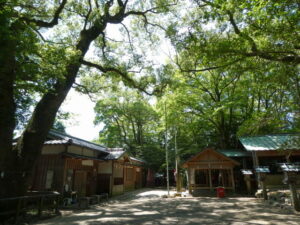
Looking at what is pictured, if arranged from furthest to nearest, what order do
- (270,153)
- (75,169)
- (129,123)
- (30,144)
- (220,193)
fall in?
(129,123)
(220,193)
(270,153)
(75,169)
(30,144)

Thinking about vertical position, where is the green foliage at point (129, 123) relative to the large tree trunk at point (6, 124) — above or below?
above

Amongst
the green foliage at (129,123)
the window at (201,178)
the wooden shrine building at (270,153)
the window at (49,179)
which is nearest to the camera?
the window at (49,179)

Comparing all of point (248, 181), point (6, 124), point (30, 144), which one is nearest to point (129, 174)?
point (248, 181)

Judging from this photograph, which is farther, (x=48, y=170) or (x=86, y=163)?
(x=86, y=163)

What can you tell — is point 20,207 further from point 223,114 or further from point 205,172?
point 223,114

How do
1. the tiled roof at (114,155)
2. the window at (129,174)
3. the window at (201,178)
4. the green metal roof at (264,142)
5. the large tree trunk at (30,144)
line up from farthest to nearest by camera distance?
1. the window at (129,174)
2. the window at (201,178)
3. the tiled roof at (114,155)
4. the green metal roof at (264,142)
5. the large tree trunk at (30,144)

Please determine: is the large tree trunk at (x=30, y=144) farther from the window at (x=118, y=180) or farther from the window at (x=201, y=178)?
the window at (x=201, y=178)

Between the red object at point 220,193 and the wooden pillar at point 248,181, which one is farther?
the wooden pillar at point 248,181

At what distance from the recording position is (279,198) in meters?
11.2

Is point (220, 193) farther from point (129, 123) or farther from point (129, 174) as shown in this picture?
point (129, 123)

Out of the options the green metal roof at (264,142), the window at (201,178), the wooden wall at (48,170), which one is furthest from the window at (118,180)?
the green metal roof at (264,142)

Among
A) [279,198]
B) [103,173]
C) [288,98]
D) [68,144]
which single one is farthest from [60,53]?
[279,198]

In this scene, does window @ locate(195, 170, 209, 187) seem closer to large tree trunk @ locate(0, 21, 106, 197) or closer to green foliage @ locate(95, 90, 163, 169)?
green foliage @ locate(95, 90, 163, 169)

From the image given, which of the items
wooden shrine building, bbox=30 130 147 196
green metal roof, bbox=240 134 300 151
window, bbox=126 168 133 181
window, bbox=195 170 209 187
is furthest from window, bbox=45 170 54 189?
window, bbox=195 170 209 187
